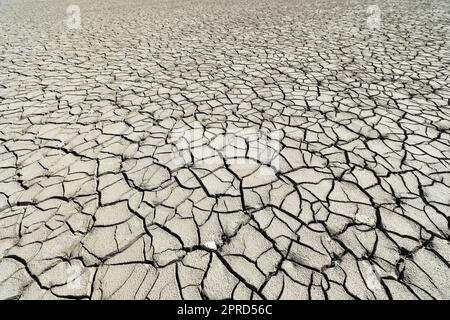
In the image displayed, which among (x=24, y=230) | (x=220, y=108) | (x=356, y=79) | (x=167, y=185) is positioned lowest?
(x=24, y=230)

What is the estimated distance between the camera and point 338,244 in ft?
5.02

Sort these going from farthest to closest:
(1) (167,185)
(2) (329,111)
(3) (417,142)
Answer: (2) (329,111)
(3) (417,142)
(1) (167,185)

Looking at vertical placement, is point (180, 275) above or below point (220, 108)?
below

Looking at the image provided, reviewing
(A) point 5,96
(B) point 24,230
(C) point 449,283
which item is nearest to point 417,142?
(C) point 449,283

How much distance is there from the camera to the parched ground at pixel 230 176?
1418mm

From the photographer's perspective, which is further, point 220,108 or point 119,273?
point 220,108

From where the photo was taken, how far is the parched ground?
1418mm

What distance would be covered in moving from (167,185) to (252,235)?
0.74 meters

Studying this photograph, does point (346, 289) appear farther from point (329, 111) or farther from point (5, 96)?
point (5, 96)

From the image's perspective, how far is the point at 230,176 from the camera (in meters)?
2.04

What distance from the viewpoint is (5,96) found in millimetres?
3410

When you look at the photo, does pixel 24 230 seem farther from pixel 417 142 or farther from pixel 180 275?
pixel 417 142
